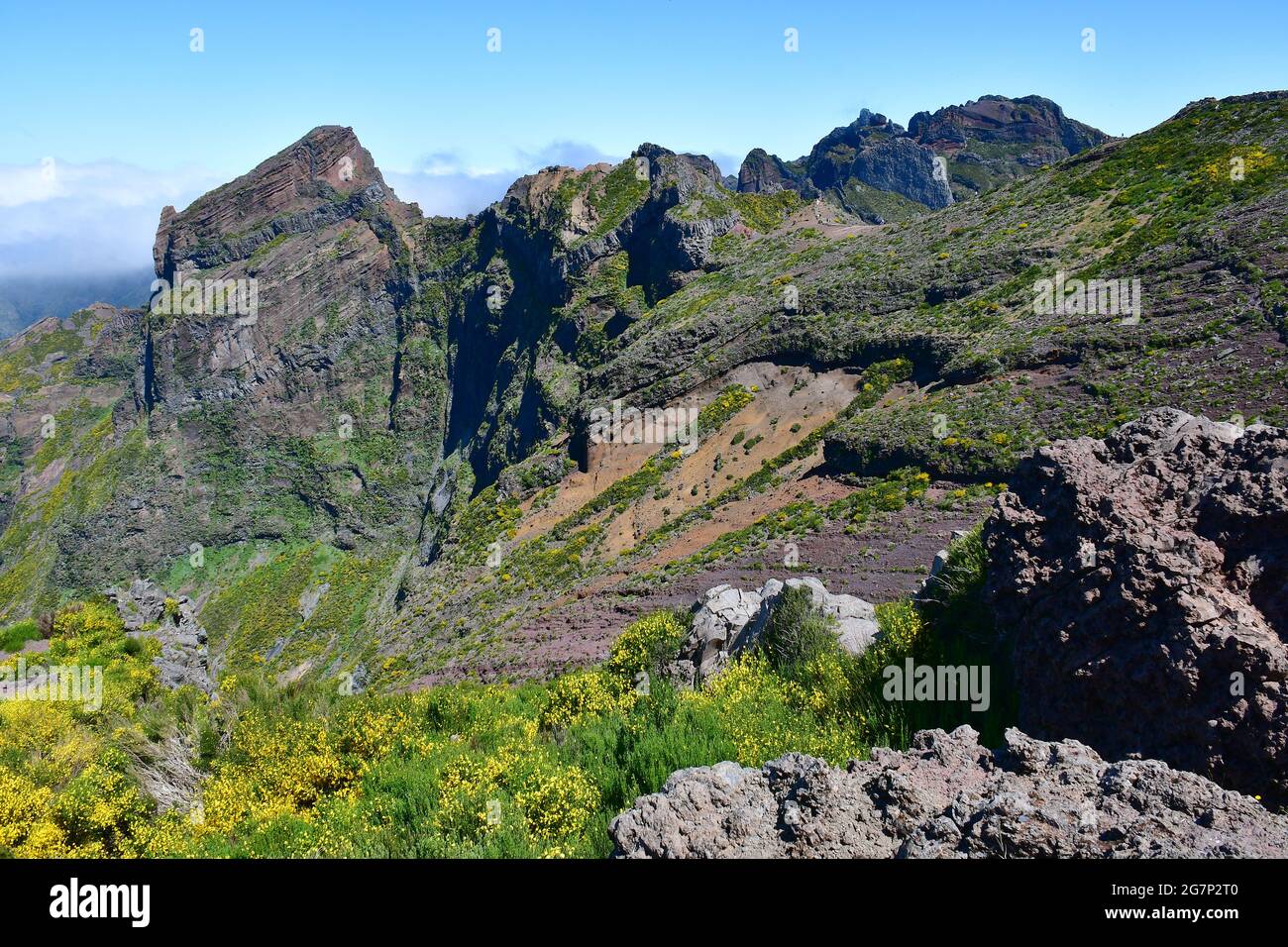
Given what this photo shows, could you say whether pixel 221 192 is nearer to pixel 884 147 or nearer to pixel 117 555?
pixel 117 555

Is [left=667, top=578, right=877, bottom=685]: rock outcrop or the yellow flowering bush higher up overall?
[left=667, top=578, right=877, bottom=685]: rock outcrop

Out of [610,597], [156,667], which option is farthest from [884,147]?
[156,667]

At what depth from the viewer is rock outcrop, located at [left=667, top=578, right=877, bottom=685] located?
10972 mm

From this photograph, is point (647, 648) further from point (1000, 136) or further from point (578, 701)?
point (1000, 136)

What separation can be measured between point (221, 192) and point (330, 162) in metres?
16.3

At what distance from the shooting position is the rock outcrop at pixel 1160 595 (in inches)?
199

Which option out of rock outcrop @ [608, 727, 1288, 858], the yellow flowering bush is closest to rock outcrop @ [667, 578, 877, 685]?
the yellow flowering bush

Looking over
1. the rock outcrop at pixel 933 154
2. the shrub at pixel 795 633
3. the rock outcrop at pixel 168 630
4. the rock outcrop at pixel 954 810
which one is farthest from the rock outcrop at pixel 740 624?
the rock outcrop at pixel 933 154

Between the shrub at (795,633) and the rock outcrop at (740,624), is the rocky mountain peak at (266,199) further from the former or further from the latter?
the shrub at (795,633)

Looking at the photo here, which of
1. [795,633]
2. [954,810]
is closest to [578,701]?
[795,633]

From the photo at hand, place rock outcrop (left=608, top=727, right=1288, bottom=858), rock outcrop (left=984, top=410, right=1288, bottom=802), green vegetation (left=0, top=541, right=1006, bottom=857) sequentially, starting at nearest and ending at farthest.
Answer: rock outcrop (left=608, top=727, right=1288, bottom=858) → rock outcrop (left=984, top=410, right=1288, bottom=802) → green vegetation (left=0, top=541, right=1006, bottom=857)

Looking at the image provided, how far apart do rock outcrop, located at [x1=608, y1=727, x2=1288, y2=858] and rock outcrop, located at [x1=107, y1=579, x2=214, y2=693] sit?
771 inches

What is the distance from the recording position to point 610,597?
→ 87.5ft

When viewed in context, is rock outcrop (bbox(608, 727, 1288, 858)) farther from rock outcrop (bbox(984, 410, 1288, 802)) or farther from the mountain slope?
the mountain slope
